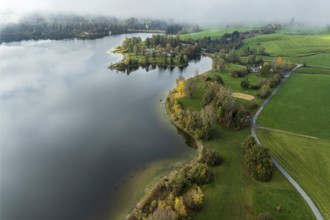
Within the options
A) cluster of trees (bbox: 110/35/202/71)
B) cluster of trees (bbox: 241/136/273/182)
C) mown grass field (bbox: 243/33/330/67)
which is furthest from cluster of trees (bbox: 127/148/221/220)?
mown grass field (bbox: 243/33/330/67)

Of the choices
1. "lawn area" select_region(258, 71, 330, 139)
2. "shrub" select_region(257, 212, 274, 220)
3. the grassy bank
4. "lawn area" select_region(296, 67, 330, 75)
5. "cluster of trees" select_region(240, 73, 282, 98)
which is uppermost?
"lawn area" select_region(296, 67, 330, 75)

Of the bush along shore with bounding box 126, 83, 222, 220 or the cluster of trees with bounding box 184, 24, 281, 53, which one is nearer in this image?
the bush along shore with bounding box 126, 83, 222, 220

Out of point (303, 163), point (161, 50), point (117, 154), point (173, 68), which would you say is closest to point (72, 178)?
point (117, 154)

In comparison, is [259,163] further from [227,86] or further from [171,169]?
[227,86]

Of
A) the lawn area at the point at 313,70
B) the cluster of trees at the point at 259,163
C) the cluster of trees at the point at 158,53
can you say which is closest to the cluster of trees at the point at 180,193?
the cluster of trees at the point at 259,163

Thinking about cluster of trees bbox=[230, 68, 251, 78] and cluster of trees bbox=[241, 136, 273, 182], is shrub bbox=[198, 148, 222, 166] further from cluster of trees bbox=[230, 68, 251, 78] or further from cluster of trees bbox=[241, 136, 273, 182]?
cluster of trees bbox=[230, 68, 251, 78]

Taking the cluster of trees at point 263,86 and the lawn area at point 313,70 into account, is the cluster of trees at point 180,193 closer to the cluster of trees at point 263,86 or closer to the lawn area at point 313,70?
the cluster of trees at point 263,86
